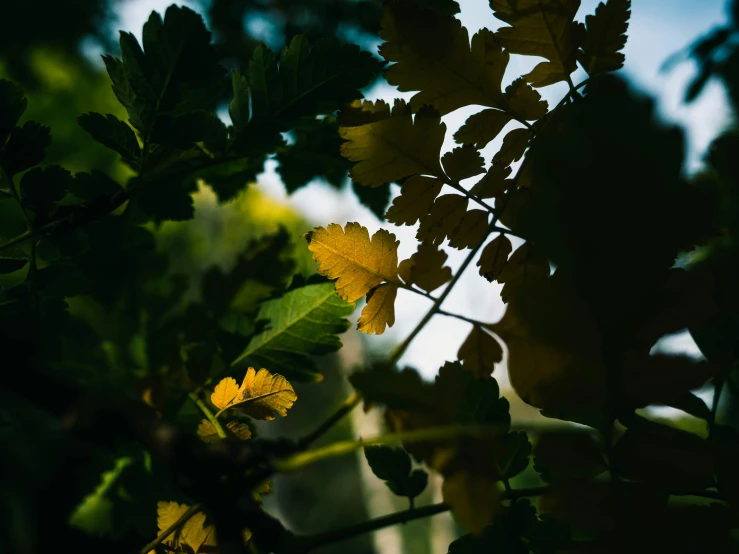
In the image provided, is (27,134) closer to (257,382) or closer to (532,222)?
(257,382)

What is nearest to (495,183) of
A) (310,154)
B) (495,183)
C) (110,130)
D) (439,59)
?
(495,183)

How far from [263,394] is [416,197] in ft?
0.69

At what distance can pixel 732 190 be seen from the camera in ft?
1.27

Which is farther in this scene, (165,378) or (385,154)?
(165,378)

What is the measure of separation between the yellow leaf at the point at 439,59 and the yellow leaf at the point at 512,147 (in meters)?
0.03

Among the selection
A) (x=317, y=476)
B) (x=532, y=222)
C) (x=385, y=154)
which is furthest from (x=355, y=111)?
(x=317, y=476)

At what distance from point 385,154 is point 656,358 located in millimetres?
252

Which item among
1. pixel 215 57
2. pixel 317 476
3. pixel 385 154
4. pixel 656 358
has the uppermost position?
pixel 317 476

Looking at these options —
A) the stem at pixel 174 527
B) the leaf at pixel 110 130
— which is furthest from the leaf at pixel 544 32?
the stem at pixel 174 527

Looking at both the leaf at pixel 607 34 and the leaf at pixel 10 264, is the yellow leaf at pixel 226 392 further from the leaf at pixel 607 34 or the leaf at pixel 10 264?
the leaf at pixel 607 34

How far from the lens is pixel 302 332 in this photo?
1.65ft

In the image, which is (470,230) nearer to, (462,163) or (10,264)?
(462,163)

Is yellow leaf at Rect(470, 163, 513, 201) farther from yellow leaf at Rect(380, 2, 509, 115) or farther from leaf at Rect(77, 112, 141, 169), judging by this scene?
leaf at Rect(77, 112, 141, 169)

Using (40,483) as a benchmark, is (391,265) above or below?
above
